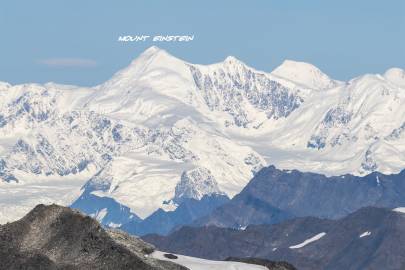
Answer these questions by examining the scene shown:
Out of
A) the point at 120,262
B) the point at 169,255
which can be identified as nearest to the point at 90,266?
the point at 120,262

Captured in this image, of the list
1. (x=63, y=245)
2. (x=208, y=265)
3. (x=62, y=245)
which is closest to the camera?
(x=63, y=245)

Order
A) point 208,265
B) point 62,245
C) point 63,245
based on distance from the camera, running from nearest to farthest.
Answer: point 63,245
point 62,245
point 208,265

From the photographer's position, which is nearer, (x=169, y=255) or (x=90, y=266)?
(x=90, y=266)

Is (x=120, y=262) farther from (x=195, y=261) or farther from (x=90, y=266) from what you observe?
(x=195, y=261)

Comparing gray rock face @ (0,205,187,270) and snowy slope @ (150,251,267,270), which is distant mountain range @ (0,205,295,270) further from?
snowy slope @ (150,251,267,270)

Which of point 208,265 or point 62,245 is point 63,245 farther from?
point 208,265

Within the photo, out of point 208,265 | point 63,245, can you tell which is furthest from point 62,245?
point 208,265

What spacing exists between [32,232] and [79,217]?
4.90 m

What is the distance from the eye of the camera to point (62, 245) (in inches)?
5468

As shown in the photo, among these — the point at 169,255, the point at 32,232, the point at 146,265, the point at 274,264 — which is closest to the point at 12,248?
the point at 32,232

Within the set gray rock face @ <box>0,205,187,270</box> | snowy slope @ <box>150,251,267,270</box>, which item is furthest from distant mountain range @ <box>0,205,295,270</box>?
snowy slope @ <box>150,251,267,270</box>

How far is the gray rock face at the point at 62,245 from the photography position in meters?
136

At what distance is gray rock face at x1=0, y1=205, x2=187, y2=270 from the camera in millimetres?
135500

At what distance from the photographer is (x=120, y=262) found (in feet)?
442
